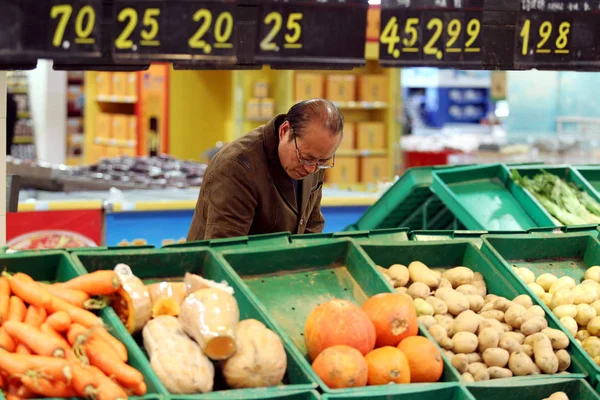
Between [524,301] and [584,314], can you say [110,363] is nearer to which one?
[524,301]

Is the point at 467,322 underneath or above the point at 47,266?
underneath

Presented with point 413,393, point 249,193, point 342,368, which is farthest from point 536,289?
point 249,193

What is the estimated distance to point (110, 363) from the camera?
2.20 meters

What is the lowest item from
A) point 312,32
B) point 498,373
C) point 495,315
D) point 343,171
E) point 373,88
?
point 343,171

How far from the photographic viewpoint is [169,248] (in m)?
2.81

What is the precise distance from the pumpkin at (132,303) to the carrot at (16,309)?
0.24m

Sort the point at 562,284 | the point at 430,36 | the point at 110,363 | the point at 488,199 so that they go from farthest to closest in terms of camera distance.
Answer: the point at 488,199
the point at 430,36
the point at 562,284
the point at 110,363

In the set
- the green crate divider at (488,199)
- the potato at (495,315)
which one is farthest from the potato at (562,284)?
the green crate divider at (488,199)

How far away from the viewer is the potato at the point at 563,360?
2.78 metres

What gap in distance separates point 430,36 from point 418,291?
148 cm

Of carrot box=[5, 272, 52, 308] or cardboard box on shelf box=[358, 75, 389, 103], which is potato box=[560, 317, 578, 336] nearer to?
carrot box=[5, 272, 52, 308]

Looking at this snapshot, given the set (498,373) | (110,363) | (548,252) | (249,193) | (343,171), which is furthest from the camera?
(343,171)

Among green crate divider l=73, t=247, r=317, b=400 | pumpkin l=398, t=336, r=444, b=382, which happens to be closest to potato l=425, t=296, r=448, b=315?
pumpkin l=398, t=336, r=444, b=382

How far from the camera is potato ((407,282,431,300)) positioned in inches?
117
